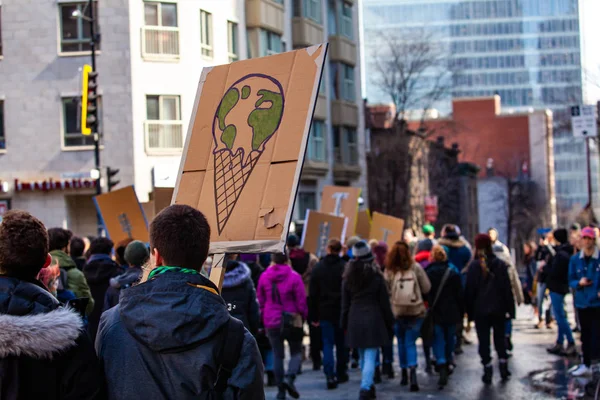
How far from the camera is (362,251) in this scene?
1152 cm

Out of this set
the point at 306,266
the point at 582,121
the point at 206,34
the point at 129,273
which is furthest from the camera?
the point at 206,34

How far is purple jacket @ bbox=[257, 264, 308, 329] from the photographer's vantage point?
38.2ft

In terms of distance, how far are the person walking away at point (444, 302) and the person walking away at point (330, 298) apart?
3.96ft

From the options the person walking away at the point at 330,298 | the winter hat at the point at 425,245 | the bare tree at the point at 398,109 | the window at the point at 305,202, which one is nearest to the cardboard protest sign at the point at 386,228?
the winter hat at the point at 425,245

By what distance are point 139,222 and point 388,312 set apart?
3.92 m

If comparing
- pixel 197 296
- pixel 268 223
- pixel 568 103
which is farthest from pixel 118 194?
pixel 568 103

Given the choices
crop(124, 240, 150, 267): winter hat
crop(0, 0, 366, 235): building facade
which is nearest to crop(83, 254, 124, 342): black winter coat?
crop(124, 240, 150, 267): winter hat

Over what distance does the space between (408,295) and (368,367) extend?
1.34 m

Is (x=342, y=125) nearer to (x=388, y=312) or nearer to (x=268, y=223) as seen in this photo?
(x=388, y=312)

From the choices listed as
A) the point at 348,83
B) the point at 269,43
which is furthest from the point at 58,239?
the point at 348,83

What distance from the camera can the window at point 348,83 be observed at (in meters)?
48.6

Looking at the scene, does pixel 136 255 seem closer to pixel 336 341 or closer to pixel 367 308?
pixel 367 308

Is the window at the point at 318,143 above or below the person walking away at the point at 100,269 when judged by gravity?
above

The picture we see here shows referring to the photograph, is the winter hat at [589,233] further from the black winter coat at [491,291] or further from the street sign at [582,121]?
the street sign at [582,121]
